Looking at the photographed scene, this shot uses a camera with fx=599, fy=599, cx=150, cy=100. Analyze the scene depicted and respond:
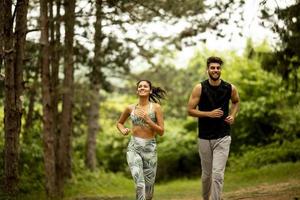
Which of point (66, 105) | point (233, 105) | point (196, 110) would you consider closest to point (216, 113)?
point (196, 110)

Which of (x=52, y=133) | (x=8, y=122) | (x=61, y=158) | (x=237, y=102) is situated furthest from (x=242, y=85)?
(x=237, y=102)

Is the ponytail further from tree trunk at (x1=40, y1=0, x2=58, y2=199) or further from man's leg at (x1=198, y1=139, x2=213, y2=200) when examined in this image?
tree trunk at (x1=40, y1=0, x2=58, y2=199)

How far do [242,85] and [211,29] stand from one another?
42.8 ft

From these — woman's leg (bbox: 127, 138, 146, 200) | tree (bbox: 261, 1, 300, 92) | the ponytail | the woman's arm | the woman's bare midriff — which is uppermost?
tree (bbox: 261, 1, 300, 92)

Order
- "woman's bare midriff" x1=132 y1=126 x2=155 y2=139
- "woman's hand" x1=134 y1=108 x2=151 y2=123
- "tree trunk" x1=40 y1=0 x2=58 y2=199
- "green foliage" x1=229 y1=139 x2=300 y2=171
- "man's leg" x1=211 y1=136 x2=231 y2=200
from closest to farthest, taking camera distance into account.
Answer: "man's leg" x1=211 y1=136 x2=231 y2=200 < "woman's hand" x1=134 y1=108 x2=151 y2=123 < "woman's bare midriff" x1=132 y1=126 x2=155 y2=139 < "tree trunk" x1=40 y1=0 x2=58 y2=199 < "green foliage" x1=229 y1=139 x2=300 y2=171

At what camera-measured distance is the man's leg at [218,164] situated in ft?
27.5

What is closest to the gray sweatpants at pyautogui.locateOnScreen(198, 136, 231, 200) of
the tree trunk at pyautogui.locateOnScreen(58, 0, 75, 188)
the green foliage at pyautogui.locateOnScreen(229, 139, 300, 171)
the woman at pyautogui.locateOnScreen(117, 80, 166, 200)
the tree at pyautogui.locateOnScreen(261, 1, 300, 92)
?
the woman at pyautogui.locateOnScreen(117, 80, 166, 200)

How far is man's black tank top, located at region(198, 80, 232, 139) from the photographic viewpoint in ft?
28.1

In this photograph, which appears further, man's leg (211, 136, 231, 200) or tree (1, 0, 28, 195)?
tree (1, 0, 28, 195)

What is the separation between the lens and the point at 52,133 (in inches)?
648

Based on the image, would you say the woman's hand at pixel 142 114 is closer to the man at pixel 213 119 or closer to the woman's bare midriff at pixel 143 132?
the woman's bare midriff at pixel 143 132

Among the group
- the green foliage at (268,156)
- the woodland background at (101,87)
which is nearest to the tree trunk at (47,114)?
the woodland background at (101,87)

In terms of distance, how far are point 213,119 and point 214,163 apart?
627 millimetres

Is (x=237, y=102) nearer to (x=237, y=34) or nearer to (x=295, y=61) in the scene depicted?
(x=237, y=34)
